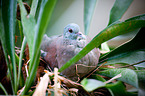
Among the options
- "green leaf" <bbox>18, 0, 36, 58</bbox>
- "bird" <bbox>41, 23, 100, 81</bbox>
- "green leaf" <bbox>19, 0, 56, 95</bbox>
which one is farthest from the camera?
"bird" <bbox>41, 23, 100, 81</bbox>

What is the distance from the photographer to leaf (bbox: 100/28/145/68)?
381 mm

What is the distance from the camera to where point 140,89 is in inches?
9.5

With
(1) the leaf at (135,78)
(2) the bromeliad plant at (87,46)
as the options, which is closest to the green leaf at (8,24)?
(2) the bromeliad plant at (87,46)

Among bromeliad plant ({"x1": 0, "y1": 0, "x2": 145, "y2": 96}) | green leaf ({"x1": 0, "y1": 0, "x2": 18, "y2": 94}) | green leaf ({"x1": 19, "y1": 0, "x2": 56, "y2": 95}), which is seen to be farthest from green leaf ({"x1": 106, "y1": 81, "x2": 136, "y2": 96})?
green leaf ({"x1": 0, "y1": 0, "x2": 18, "y2": 94})

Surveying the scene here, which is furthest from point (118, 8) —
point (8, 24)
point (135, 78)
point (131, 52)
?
point (8, 24)

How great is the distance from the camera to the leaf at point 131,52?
381 millimetres

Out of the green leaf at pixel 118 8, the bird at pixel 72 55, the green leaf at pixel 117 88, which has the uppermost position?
the green leaf at pixel 118 8

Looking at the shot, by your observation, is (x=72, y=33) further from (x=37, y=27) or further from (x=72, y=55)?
(x=37, y=27)

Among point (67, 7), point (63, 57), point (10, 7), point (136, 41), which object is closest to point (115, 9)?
point (136, 41)

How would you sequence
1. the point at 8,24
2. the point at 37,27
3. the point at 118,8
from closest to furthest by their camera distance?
the point at 37,27 < the point at 8,24 < the point at 118,8

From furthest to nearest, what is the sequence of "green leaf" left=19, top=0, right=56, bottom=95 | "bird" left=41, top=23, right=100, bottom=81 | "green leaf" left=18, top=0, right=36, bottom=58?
"bird" left=41, top=23, right=100, bottom=81 → "green leaf" left=18, top=0, right=36, bottom=58 → "green leaf" left=19, top=0, right=56, bottom=95

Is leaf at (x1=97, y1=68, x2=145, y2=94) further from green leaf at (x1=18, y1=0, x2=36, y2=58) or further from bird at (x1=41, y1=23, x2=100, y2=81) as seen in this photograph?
green leaf at (x1=18, y1=0, x2=36, y2=58)

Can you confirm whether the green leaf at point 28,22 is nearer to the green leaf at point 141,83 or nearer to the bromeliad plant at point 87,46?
the bromeliad plant at point 87,46

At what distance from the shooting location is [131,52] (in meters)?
0.43
